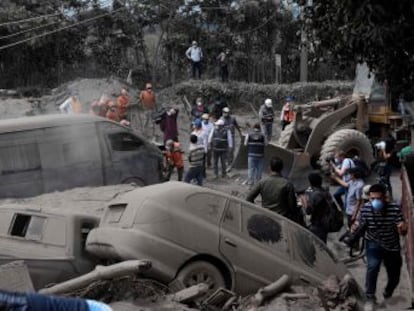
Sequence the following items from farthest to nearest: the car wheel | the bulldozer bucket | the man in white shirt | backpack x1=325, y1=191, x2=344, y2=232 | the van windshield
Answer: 1. the man in white shirt
2. the bulldozer bucket
3. the van windshield
4. backpack x1=325, y1=191, x2=344, y2=232
5. the car wheel

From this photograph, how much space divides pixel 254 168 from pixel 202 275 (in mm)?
9030

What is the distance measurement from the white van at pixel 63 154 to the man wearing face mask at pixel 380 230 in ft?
21.6

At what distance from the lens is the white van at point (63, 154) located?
13.6 metres

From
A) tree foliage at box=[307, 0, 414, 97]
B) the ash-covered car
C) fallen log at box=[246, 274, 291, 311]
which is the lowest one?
fallen log at box=[246, 274, 291, 311]

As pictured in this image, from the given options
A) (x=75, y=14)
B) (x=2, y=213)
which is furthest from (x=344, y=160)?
(x=75, y=14)

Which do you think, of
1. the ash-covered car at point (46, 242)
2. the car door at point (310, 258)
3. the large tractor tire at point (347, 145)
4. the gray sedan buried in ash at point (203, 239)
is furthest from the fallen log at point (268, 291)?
the large tractor tire at point (347, 145)

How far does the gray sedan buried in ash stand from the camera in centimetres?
841

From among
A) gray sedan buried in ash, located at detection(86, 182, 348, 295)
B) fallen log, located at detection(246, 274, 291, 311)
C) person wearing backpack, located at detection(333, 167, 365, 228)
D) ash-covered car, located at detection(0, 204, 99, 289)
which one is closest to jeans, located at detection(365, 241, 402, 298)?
gray sedan buried in ash, located at detection(86, 182, 348, 295)

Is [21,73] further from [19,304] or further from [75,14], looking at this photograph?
[19,304]

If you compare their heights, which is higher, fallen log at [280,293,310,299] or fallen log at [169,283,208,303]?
fallen log at [169,283,208,303]

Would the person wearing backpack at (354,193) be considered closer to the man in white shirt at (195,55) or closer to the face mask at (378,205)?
the face mask at (378,205)

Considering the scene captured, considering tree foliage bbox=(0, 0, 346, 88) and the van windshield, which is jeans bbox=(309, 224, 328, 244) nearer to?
the van windshield

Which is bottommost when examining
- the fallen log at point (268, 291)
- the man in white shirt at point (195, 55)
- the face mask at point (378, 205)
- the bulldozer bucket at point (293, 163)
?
the bulldozer bucket at point (293, 163)

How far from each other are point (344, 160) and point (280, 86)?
1407 cm
